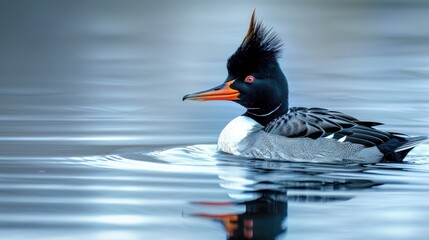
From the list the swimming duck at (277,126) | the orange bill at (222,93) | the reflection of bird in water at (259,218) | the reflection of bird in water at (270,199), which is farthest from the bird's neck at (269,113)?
the reflection of bird in water at (259,218)

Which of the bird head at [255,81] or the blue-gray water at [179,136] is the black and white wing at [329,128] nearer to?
the blue-gray water at [179,136]

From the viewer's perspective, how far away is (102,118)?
1395 cm

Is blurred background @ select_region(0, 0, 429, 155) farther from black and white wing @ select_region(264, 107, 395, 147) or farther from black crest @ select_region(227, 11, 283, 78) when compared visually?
black and white wing @ select_region(264, 107, 395, 147)

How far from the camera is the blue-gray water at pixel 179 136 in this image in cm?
818

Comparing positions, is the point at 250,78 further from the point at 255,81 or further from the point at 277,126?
the point at 277,126

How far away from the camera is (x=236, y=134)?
449 inches

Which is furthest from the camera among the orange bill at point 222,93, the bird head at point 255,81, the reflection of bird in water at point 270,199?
the orange bill at point 222,93

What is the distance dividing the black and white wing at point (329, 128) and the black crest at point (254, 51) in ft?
2.01

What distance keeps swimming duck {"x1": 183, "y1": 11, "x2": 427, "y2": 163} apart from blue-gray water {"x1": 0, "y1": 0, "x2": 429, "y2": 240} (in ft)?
0.55

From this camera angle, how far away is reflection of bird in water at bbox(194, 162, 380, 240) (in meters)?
7.85

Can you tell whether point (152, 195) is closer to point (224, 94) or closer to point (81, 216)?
point (81, 216)

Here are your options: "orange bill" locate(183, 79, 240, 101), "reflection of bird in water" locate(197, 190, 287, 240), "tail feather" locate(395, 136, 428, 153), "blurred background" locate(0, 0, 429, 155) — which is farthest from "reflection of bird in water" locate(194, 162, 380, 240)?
"blurred background" locate(0, 0, 429, 155)

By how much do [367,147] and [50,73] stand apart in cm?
958

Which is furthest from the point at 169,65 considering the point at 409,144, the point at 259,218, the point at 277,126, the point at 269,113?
the point at 259,218
